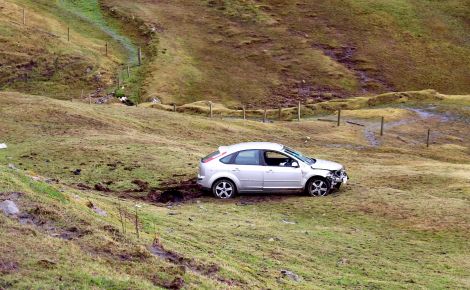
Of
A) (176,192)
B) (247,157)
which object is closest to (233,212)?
(247,157)

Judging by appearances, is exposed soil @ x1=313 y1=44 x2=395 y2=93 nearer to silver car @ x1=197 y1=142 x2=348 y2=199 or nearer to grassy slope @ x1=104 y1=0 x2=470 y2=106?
grassy slope @ x1=104 y1=0 x2=470 y2=106

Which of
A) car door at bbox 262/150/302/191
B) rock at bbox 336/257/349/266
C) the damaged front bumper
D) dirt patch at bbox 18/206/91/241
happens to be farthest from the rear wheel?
dirt patch at bbox 18/206/91/241

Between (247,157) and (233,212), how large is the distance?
247 centimetres

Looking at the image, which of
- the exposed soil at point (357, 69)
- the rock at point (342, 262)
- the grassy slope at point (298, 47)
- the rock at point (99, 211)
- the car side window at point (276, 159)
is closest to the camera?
the rock at point (99, 211)

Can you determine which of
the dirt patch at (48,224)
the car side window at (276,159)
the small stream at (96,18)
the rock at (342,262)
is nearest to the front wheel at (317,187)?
the car side window at (276,159)

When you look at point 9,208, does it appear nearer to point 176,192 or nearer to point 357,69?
point 176,192

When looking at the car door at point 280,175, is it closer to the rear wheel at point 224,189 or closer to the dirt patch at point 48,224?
the rear wheel at point 224,189

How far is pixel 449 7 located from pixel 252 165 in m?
68.5

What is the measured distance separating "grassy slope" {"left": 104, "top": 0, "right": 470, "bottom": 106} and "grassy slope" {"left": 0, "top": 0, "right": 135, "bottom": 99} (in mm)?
4660

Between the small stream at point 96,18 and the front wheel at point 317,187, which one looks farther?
the small stream at point 96,18

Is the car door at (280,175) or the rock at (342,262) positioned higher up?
the car door at (280,175)

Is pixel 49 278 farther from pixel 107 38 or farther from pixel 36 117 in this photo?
pixel 107 38

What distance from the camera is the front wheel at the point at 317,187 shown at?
22.2 metres

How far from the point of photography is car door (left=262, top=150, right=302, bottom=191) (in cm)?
2198
